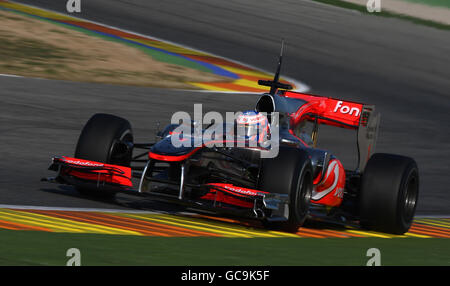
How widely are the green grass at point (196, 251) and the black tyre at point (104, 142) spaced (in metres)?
1.70

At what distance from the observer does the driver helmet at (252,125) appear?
872cm

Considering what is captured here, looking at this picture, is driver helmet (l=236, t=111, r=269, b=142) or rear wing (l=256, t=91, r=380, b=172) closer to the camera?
driver helmet (l=236, t=111, r=269, b=142)

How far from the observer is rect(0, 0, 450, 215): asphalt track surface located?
11.5 meters

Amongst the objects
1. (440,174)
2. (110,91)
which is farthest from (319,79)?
(440,174)

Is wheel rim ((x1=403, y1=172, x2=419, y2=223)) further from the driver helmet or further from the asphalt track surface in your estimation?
the asphalt track surface

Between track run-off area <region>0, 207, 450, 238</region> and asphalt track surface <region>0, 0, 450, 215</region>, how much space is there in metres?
0.54

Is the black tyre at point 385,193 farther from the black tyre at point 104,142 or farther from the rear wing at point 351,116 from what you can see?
the black tyre at point 104,142

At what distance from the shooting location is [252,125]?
8.75m

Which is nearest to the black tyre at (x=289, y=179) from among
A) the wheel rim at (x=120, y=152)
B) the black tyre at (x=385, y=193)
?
the black tyre at (x=385, y=193)

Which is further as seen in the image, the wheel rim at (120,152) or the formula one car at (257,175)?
the wheel rim at (120,152)

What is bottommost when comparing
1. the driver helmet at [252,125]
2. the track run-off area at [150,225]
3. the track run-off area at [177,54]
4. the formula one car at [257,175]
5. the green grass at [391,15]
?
the track run-off area at [150,225]

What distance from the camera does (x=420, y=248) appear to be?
7.93 metres

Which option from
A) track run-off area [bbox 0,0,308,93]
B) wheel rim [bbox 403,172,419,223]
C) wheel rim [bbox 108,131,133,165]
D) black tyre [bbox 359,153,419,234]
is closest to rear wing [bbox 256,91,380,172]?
wheel rim [bbox 403,172,419,223]
